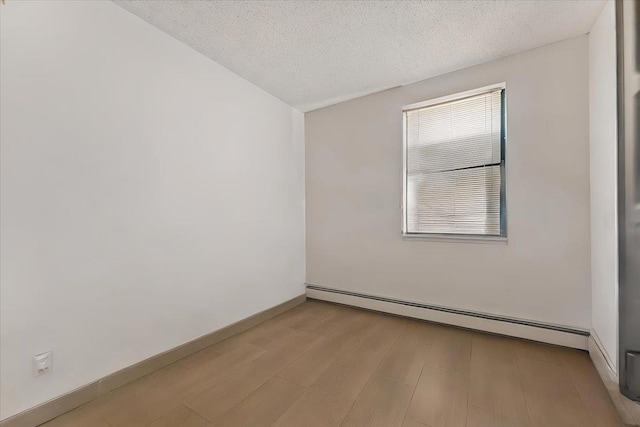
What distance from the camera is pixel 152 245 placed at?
1941 millimetres

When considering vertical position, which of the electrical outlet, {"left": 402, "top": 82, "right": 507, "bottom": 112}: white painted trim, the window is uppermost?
{"left": 402, "top": 82, "right": 507, "bottom": 112}: white painted trim

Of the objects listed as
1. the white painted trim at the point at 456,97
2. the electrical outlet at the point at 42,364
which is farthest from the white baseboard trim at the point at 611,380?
the electrical outlet at the point at 42,364

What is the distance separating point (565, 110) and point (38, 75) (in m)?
3.71

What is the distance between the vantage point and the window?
2.42 m

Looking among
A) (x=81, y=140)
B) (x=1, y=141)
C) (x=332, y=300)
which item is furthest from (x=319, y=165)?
(x=1, y=141)

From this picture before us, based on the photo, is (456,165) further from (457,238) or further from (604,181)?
(604,181)

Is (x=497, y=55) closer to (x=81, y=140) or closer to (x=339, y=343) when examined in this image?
(x=339, y=343)

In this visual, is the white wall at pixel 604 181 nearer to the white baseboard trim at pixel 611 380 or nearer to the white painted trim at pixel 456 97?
the white baseboard trim at pixel 611 380

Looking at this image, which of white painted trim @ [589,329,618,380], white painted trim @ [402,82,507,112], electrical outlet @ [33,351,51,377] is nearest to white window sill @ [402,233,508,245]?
white painted trim @ [589,329,618,380]

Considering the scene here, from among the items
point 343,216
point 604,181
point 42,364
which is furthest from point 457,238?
point 42,364

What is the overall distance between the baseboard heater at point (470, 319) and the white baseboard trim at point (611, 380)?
0.14 m

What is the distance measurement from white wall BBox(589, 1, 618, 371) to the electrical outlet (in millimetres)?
3380

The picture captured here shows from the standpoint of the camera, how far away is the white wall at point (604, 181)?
1610 mm

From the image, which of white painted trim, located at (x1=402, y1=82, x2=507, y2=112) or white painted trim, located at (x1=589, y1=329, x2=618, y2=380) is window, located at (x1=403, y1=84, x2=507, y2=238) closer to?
white painted trim, located at (x1=402, y1=82, x2=507, y2=112)
